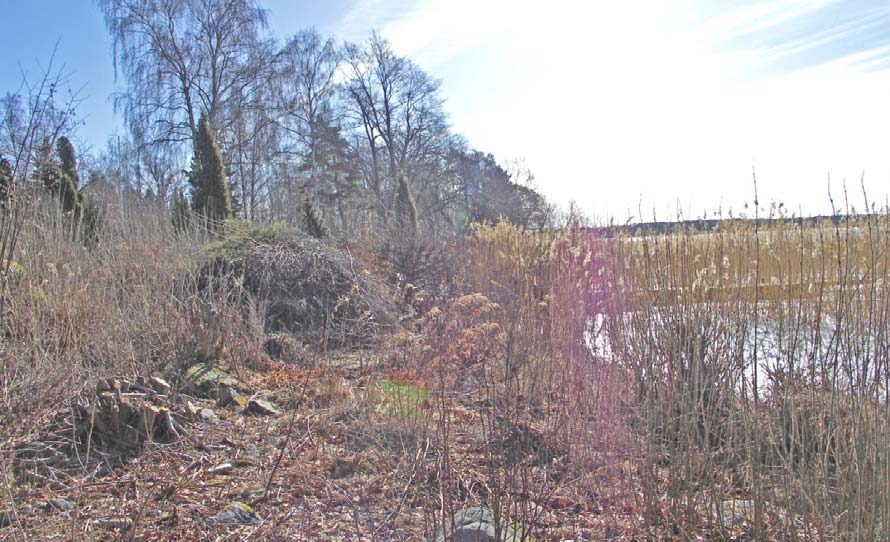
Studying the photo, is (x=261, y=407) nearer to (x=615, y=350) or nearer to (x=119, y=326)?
(x=119, y=326)

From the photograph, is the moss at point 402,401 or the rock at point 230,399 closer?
the moss at point 402,401

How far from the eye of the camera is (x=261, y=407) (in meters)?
3.42

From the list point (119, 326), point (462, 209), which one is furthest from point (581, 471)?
point (462, 209)

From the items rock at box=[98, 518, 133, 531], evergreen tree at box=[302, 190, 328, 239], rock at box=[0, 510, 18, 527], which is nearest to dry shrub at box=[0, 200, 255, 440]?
rock at box=[0, 510, 18, 527]

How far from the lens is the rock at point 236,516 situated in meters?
2.11

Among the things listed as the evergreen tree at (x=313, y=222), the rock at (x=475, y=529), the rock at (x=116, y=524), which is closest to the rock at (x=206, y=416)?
the rock at (x=116, y=524)

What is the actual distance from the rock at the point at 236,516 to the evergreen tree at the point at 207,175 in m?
10.0

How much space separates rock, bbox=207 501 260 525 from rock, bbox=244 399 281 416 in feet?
3.89

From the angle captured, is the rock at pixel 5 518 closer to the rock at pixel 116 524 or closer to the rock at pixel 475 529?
the rock at pixel 116 524

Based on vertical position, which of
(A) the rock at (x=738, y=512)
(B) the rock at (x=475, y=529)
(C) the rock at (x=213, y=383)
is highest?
(C) the rock at (x=213, y=383)

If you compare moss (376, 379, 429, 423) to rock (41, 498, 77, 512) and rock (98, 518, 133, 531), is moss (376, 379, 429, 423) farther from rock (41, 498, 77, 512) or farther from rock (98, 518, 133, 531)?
rock (41, 498, 77, 512)

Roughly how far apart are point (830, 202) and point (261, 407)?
3055 mm

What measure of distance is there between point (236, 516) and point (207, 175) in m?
10.6

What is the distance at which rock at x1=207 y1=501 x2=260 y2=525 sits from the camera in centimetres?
211
